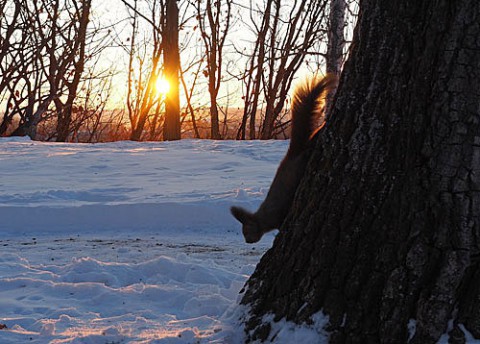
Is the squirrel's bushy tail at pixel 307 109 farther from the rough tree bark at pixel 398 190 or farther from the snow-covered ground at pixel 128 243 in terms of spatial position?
the snow-covered ground at pixel 128 243

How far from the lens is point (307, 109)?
3.49 m

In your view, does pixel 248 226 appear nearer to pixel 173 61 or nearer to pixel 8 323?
pixel 8 323

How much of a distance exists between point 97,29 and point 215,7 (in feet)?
12.2

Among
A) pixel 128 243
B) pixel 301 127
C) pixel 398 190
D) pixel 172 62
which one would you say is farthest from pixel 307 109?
pixel 172 62

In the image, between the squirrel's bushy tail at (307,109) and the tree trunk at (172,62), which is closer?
the squirrel's bushy tail at (307,109)

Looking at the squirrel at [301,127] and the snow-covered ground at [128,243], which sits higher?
the squirrel at [301,127]

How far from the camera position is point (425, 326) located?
2209 mm

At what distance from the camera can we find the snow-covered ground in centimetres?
321

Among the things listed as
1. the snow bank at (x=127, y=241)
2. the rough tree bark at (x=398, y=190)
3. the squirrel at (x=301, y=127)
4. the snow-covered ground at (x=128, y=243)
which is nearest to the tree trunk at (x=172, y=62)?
the snow bank at (x=127, y=241)

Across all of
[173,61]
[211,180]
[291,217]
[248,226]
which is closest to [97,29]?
[173,61]

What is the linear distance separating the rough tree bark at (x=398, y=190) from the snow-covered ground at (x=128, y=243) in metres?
0.23

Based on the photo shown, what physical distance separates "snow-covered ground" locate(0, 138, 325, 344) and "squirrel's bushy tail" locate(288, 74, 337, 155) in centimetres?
92

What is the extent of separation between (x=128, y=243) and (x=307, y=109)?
2660 mm

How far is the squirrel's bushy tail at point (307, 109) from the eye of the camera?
3.48 meters
